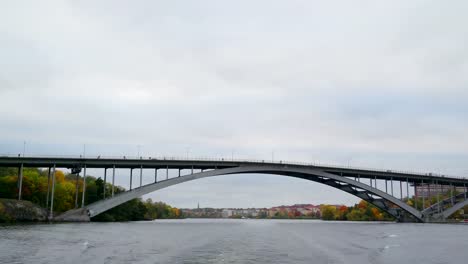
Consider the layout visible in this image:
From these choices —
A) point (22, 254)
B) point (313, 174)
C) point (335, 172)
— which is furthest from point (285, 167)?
point (22, 254)

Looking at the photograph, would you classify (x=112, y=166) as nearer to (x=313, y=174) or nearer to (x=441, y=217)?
(x=313, y=174)

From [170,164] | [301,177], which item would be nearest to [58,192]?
[170,164]

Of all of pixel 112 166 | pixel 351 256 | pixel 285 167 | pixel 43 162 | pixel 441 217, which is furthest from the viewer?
pixel 441 217

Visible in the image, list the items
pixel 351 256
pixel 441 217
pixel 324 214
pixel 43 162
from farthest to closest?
pixel 324 214, pixel 441 217, pixel 43 162, pixel 351 256

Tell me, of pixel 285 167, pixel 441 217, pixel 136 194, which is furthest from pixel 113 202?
pixel 441 217

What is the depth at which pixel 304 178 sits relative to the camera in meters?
91.6

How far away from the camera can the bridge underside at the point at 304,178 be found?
6838cm

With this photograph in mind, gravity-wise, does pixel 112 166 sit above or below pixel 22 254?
above

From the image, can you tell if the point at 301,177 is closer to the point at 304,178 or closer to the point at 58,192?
the point at 304,178

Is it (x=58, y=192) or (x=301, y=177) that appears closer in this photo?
(x=58, y=192)

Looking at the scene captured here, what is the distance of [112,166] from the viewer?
74375 millimetres

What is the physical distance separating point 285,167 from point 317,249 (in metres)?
54.4

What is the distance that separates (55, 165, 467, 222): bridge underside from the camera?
6838cm

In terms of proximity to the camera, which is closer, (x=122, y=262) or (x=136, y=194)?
(x=122, y=262)
